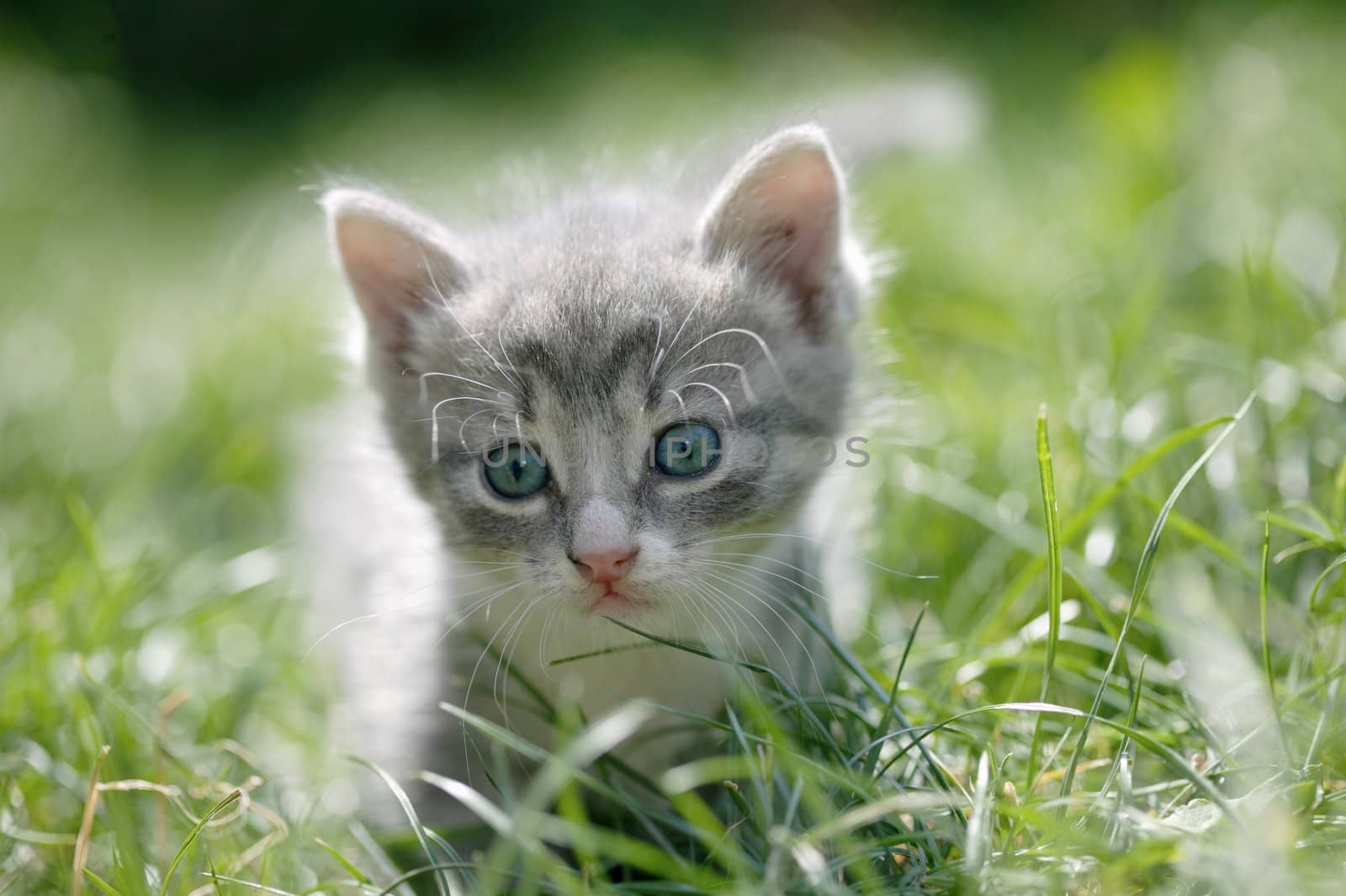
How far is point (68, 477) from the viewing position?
279cm

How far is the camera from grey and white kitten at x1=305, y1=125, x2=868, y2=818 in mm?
1664

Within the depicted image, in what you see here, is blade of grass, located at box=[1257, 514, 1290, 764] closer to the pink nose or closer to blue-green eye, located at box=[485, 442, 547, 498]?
the pink nose

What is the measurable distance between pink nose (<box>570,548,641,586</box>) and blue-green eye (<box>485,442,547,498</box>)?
0.18m

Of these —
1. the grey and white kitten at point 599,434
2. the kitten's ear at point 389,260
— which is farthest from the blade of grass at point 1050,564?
the kitten's ear at point 389,260

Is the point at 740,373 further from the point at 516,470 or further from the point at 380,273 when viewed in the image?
the point at 380,273

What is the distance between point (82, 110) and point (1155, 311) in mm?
5515

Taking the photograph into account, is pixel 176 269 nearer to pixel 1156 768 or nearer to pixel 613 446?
pixel 613 446

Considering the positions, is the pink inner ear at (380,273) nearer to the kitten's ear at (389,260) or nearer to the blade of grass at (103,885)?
the kitten's ear at (389,260)

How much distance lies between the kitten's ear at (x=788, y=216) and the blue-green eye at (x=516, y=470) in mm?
456

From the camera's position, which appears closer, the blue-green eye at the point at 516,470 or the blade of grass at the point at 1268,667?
the blade of grass at the point at 1268,667

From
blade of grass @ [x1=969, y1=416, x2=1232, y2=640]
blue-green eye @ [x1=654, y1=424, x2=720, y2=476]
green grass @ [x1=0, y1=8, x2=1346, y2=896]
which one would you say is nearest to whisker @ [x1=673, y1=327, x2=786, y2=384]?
blue-green eye @ [x1=654, y1=424, x2=720, y2=476]

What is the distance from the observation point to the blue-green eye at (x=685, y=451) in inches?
66.1

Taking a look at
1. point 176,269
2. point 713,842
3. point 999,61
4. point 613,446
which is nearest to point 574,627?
point 613,446

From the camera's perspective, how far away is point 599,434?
1.65m
